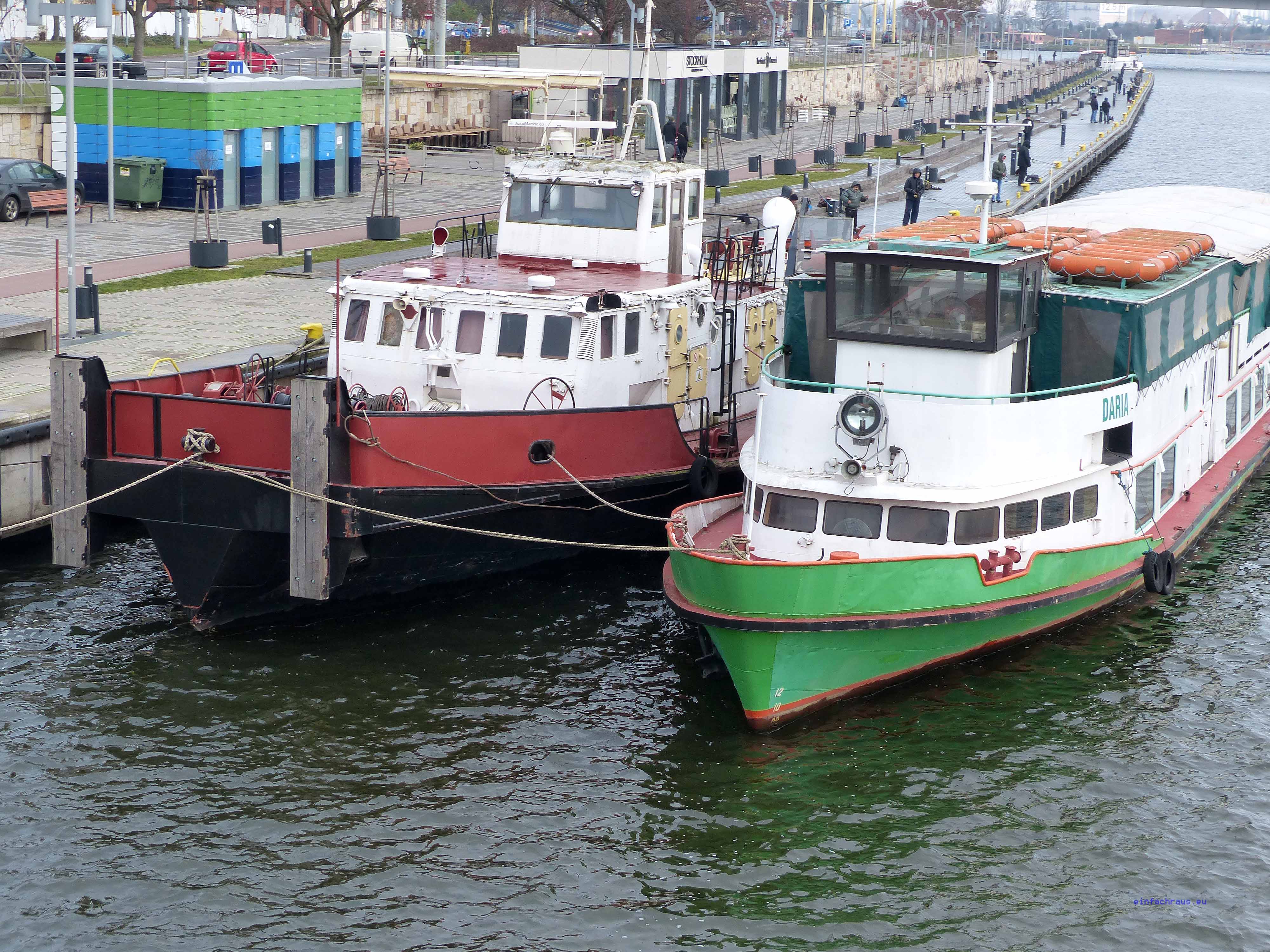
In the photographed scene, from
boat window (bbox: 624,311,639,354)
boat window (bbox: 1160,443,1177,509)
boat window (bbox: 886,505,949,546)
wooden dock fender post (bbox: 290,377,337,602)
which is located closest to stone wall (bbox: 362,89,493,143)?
boat window (bbox: 624,311,639,354)

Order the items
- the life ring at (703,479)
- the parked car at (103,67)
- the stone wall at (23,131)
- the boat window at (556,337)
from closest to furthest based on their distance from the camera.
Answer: the boat window at (556,337), the life ring at (703,479), the stone wall at (23,131), the parked car at (103,67)

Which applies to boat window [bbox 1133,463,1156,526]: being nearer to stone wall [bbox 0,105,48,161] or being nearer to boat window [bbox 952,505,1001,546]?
boat window [bbox 952,505,1001,546]

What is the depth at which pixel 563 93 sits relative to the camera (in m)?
60.2

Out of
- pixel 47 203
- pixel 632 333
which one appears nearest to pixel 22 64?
pixel 47 203

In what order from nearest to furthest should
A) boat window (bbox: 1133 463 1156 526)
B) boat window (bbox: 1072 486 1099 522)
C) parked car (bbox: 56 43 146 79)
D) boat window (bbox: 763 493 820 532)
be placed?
boat window (bbox: 763 493 820 532) → boat window (bbox: 1072 486 1099 522) → boat window (bbox: 1133 463 1156 526) → parked car (bbox: 56 43 146 79)

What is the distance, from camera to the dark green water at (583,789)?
12609mm

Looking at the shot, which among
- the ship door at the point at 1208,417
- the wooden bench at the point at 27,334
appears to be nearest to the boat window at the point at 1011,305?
the ship door at the point at 1208,417

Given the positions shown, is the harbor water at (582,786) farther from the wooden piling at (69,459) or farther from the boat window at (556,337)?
the boat window at (556,337)

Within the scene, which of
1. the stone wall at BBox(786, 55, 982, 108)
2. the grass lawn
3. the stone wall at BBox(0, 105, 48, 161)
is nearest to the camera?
the grass lawn

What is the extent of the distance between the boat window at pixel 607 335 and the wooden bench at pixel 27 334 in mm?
11408

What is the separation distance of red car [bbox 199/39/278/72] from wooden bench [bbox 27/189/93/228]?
8.14m

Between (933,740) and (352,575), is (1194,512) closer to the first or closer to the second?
(933,740)

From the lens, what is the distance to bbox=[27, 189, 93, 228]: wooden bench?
3866 centimetres

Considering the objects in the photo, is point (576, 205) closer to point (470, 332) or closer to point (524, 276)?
point (524, 276)
